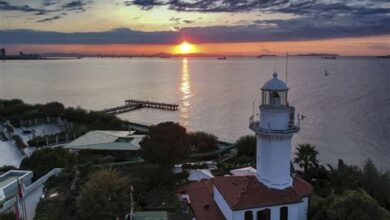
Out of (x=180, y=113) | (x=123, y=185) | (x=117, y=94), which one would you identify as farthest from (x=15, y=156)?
(x=117, y=94)

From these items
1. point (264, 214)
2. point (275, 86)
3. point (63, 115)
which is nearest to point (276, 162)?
point (264, 214)

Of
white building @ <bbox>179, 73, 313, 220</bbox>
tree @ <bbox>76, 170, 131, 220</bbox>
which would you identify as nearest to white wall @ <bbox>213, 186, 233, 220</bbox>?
white building @ <bbox>179, 73, 313, 220</bbox>

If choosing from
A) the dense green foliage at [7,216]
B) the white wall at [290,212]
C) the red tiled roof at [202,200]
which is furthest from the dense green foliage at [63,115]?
the white wall at [290,212]

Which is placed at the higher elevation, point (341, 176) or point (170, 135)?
point (170, 135)

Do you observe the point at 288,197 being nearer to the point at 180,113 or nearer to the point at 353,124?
the point at 353,124

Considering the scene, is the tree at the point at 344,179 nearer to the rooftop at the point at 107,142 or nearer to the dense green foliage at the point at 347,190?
the dense green foliage at the point at 347,190

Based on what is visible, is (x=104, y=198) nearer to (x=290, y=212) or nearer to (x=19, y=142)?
(x=290, y=212)

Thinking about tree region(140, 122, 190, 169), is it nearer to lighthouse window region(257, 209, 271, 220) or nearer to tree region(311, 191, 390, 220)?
lighthouse window region(257, 209, 271, 220)
